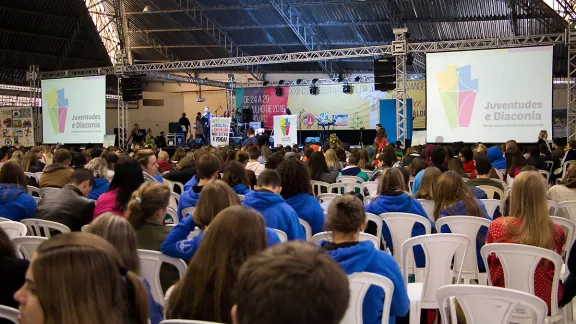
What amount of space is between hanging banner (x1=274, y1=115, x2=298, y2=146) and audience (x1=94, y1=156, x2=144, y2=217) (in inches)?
357

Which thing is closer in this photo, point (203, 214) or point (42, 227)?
point (203, 214)

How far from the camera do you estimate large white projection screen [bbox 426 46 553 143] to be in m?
11.8

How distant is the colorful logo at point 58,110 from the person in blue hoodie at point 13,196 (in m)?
14.3

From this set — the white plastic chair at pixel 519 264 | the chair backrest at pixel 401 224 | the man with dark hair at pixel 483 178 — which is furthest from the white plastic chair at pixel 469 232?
the man with dark hair at pixel 483 178

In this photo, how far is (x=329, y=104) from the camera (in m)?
22.7

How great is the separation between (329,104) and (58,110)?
10.4 m

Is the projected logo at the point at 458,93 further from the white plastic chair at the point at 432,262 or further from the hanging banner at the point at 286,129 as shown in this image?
the white plastic chair at the point at 432,262

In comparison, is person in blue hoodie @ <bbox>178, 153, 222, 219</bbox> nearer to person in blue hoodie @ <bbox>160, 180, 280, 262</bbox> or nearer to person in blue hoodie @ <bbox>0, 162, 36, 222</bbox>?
person in blue hoodie @ <bbox>0, 162, 36, 222</bbox>

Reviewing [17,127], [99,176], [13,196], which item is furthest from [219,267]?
[17,127]

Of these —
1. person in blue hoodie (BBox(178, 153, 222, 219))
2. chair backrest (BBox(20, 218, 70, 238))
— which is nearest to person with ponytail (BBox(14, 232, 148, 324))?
chair backrest (BBox(20, 218, 70, 238))

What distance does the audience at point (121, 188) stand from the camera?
14.1 feet

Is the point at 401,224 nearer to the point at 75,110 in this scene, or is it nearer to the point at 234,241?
the point at 234,241

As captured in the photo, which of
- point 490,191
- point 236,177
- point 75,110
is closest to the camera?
point 236,177

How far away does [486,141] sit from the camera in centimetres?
1215
